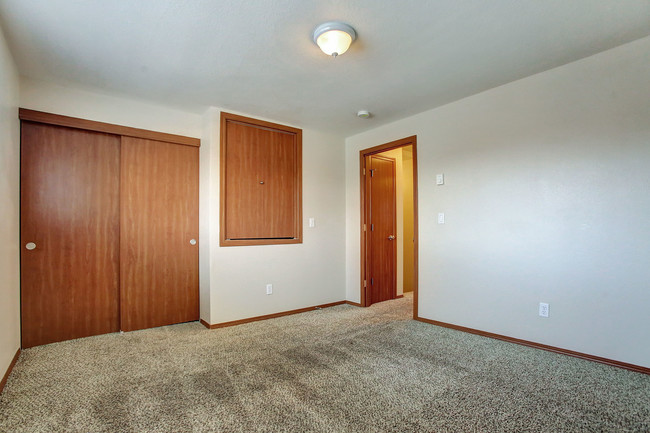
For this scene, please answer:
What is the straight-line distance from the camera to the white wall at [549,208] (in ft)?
7.65

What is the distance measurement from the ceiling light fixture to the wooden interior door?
2.30 metres

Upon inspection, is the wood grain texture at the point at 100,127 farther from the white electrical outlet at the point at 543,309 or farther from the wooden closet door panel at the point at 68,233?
the white electrical outlet at the point at 543,309

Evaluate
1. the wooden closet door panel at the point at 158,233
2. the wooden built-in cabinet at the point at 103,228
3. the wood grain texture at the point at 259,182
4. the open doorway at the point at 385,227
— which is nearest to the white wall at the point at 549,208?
the open doorway at the point at 385,227

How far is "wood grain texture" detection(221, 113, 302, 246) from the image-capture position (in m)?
3.57

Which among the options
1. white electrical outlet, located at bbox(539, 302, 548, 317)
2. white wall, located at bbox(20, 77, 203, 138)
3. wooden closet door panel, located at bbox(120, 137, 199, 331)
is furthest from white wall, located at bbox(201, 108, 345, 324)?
white electrical outlet, located at bbox(539, 302, 548, 317)

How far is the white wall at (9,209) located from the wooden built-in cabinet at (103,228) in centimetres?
16

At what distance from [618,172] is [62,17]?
12.9ft

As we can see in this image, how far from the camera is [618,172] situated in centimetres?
239

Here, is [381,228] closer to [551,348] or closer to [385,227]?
[385,227]

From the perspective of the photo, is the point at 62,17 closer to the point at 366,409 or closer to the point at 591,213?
the point at 366,409

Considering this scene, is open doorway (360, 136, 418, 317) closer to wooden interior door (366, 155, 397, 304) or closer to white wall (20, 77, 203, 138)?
wooden interior door (366, 155, 397, 304)

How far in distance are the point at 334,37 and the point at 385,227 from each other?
3.01 m

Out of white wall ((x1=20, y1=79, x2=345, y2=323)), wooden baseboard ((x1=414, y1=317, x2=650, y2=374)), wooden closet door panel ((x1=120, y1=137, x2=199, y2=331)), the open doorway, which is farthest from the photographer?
the open doorway

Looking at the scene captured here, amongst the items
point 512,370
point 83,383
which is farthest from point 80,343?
point 512,370
